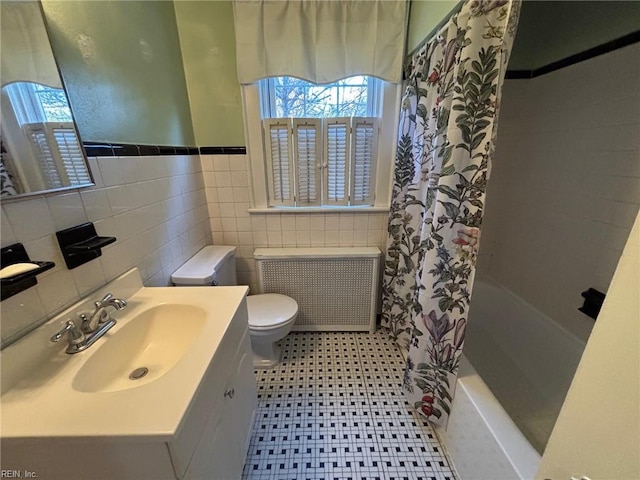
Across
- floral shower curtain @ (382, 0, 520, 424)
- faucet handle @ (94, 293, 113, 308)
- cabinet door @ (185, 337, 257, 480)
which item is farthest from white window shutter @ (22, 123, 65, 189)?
floral shower curtain @ (382, 0, 520, 424)

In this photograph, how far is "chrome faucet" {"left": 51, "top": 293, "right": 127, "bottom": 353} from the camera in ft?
2.52

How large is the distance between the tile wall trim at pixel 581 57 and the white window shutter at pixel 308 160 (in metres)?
1.40

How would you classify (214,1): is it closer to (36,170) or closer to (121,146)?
(121,146)

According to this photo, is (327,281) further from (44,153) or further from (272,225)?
(44,153)

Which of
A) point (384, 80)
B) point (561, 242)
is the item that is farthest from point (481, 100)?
point (561, 242)

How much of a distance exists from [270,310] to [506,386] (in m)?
1.37

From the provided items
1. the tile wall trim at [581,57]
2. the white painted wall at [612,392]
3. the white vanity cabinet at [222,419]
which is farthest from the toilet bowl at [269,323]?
the tile wall trim at [581,57]

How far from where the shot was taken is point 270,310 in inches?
64.1

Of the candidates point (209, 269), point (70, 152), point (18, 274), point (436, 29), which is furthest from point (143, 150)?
point (436, 29)

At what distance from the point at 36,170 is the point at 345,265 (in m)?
1.54

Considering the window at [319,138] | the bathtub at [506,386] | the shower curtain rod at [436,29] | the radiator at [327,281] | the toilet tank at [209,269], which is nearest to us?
the bathtub at [506,386]

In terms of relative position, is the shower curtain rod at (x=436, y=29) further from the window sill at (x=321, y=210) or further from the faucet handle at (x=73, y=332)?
the faucet handle at (x=73, y=332)

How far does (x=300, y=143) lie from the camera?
174 cm

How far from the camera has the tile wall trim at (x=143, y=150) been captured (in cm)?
96
